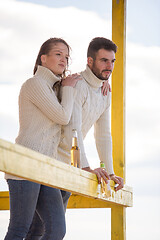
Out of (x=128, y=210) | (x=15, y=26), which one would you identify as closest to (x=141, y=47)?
(x=15, y=26)

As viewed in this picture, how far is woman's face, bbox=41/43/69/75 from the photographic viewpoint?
2.50 metres

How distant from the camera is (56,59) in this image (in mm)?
2496

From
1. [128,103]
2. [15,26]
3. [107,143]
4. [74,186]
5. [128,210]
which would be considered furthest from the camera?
[15,26]

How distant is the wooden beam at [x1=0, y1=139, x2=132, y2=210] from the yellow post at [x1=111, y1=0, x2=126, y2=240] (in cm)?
85

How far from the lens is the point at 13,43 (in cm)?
445

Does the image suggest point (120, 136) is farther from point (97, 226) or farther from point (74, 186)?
point (74, 186)

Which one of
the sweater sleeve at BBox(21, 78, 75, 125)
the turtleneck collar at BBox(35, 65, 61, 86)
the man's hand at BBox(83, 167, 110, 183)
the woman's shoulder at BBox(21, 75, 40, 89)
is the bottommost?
the man's hand at BBox(83, 167, 110, 183)

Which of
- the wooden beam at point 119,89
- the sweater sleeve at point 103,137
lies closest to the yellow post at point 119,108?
the wooden beam at point 119,89

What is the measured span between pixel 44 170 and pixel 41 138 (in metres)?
0.48

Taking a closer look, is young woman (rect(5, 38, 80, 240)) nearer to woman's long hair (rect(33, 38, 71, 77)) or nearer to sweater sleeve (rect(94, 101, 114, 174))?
woman's long hair (rect(33, 38, 71, 77))

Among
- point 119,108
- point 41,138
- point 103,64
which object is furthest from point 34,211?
point 119,108

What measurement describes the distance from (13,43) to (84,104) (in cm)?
191

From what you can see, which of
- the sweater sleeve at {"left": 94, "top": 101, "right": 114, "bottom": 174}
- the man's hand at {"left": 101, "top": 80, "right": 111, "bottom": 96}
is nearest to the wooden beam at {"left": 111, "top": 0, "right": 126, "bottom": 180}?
the sweater sleeve at {"left": 94, "top": 101, "right": 114, "bottom": 174}

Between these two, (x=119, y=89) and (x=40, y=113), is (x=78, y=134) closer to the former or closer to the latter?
(x=40, y=113)
